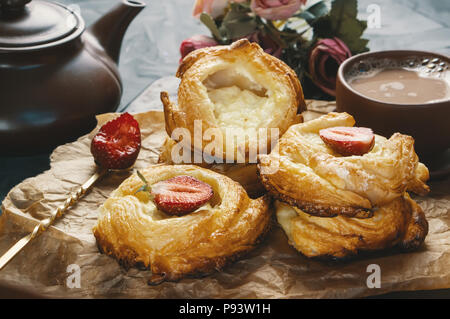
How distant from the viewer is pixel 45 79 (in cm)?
248

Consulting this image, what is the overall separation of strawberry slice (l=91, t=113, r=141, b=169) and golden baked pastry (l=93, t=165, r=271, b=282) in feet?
1.61

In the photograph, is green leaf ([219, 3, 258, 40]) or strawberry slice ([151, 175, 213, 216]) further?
green leaf ([219, 3, 258, 40])

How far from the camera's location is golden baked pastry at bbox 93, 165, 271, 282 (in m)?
1.66

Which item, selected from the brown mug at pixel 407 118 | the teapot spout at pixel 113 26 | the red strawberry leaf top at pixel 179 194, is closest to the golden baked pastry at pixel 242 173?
the red strawberry leaf top at pixel 179 194

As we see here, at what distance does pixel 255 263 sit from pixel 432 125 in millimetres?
941

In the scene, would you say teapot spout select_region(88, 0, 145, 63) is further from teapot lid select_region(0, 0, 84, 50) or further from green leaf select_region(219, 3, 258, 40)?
green leaf select_region(219, 3, 258, 40)

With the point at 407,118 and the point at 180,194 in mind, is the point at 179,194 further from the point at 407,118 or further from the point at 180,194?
the point at 407,118

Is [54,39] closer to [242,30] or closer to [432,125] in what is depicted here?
[242,30]

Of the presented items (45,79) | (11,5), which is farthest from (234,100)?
(11,5)

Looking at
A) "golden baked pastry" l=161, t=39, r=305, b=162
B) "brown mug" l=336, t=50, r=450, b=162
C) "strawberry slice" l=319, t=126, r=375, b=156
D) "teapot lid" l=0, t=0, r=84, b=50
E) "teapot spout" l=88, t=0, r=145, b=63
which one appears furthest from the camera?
"teapot spout" l=88, t=0, r=145, b=63

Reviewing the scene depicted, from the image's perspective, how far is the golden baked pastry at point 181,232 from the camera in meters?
1.66

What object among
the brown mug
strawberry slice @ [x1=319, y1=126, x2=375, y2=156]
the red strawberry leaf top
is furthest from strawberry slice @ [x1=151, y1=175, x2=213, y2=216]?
the brown mug

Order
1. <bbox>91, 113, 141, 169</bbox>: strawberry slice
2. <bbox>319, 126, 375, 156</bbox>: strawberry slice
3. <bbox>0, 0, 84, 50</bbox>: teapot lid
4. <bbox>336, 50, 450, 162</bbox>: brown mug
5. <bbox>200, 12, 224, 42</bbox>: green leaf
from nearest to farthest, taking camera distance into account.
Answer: <bbox>319, 126, 375, 156</bbox>: strawberry slice < <bbox>336, 50, 450, 162</bbox>: brown mug < <bbox>91, 113, 141, 169</bbox>: strawberry slice < <bbox>0, 0, 84, 50</bbox>: teapot lid < <bbox>200, 12, 224, 42</bbox>: green leaf
